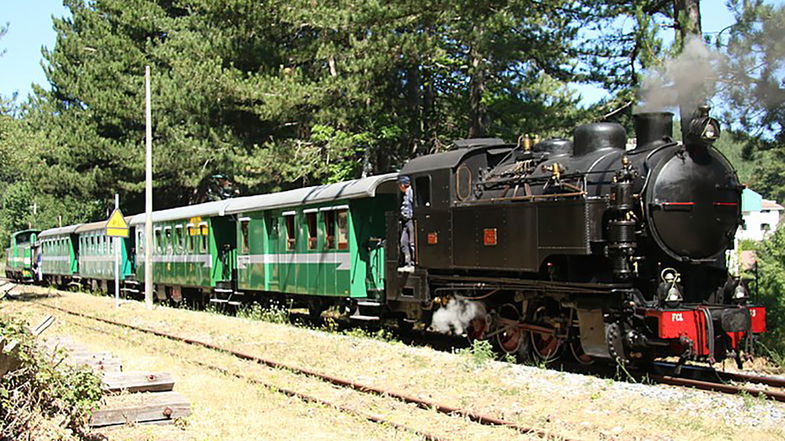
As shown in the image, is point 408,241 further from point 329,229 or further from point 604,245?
point 604,245

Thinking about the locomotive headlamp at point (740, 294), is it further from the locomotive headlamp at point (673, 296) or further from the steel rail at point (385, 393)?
the steel rail at point (385, 393)

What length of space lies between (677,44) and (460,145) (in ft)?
12.5

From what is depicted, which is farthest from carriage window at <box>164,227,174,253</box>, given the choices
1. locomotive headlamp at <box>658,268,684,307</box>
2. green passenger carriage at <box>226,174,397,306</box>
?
locomotive headlamp at <box>658,268,684,307</box>

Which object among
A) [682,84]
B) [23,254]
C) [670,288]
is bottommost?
[670,288]

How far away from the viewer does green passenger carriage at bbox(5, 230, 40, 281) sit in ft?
127

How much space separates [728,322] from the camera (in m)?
8.95

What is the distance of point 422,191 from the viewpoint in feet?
40.0

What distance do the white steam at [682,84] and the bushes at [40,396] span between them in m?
7.85

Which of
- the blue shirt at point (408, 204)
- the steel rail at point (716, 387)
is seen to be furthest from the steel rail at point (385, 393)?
the blue shirt at point (408, 204)

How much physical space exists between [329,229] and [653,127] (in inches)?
272

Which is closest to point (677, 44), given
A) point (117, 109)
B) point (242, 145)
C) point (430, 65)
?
point (430, 65)

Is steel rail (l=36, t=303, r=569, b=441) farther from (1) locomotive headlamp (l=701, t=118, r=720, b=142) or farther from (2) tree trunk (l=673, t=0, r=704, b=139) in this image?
(2) tree trunk (l=673, t=0, r=704, b=139)

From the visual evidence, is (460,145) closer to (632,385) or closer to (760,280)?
(632,385)

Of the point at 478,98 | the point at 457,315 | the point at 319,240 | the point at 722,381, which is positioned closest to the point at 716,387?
the point at 722,381
